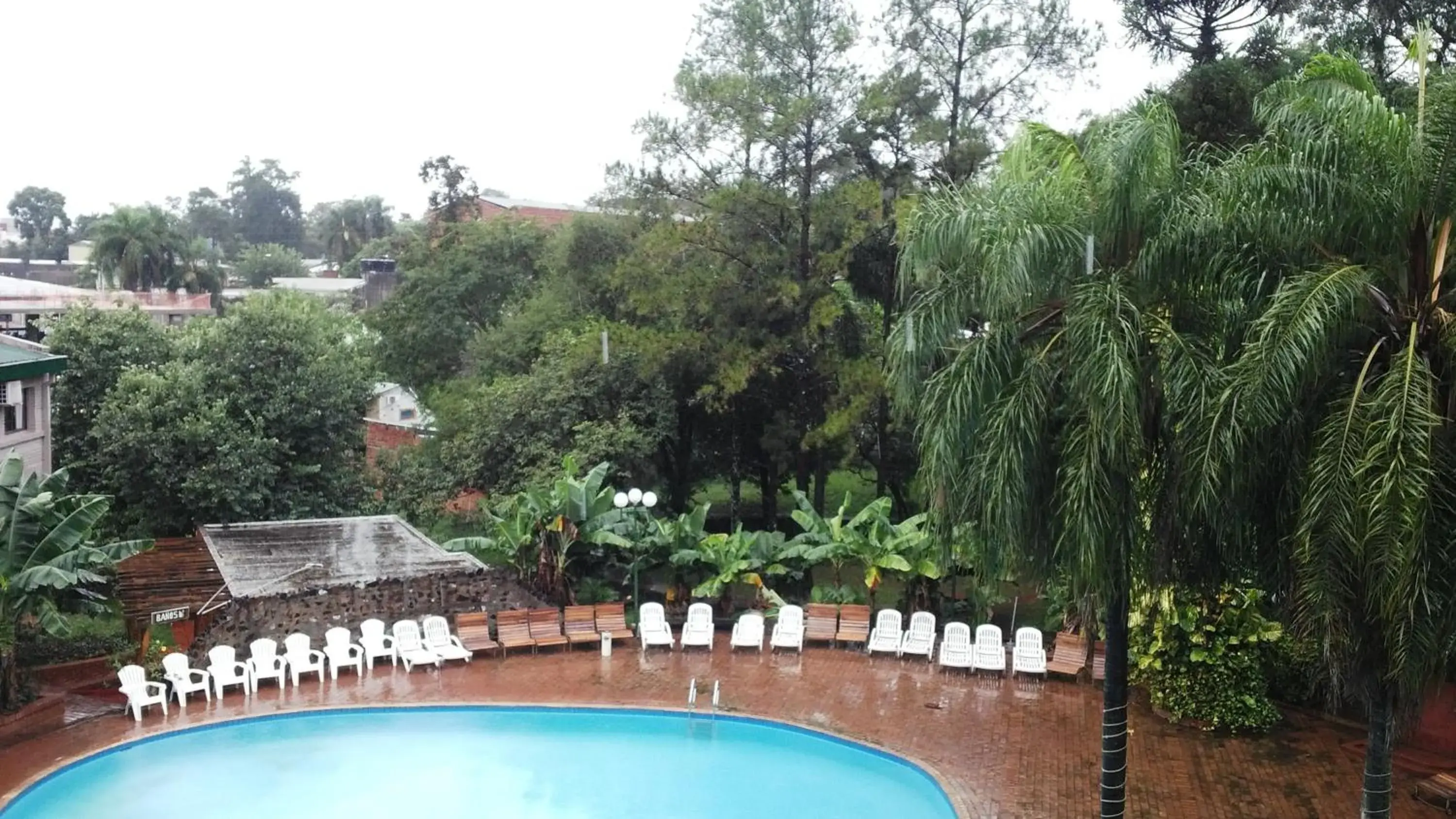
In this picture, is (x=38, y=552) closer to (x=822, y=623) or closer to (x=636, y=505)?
(x=636, y=505)

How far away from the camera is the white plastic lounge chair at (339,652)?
16453 millimetres

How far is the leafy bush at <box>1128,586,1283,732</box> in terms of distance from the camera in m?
13.5

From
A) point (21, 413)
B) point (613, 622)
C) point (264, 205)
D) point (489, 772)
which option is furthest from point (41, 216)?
point (489, 772)

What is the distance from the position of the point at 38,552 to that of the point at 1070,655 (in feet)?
43.2

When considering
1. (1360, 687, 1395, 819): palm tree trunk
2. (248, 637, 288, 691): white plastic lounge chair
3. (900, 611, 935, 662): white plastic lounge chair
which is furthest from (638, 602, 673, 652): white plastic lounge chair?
(1360, 687, 1395, 819): palm tree trunk

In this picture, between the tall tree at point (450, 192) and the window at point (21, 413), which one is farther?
the tall tree at point (450, 192)

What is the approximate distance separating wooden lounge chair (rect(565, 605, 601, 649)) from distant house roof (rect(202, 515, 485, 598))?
1.59 meters

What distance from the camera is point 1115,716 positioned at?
384 inches

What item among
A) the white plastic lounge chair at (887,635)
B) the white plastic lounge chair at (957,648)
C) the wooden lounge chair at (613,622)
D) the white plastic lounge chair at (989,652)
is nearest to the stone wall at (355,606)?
the wooden lounge chair at (613,622)

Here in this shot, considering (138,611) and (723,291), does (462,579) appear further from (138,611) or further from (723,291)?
(723,291)

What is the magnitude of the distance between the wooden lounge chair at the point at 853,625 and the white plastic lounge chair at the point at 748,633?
45.7 inches

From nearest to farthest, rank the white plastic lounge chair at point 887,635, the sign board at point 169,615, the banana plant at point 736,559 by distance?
the sign board at point 169,615 → the white plastic lounge chair at point 887,635 → the banana plant at point 736,559

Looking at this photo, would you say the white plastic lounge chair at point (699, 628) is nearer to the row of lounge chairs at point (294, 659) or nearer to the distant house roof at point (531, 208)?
the row of lounge chairs at point (294, 659)

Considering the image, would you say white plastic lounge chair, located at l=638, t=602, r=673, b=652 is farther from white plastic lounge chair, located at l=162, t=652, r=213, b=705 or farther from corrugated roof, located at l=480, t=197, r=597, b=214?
corrugated roof, located at l=480, t=197, r=597, b=214
